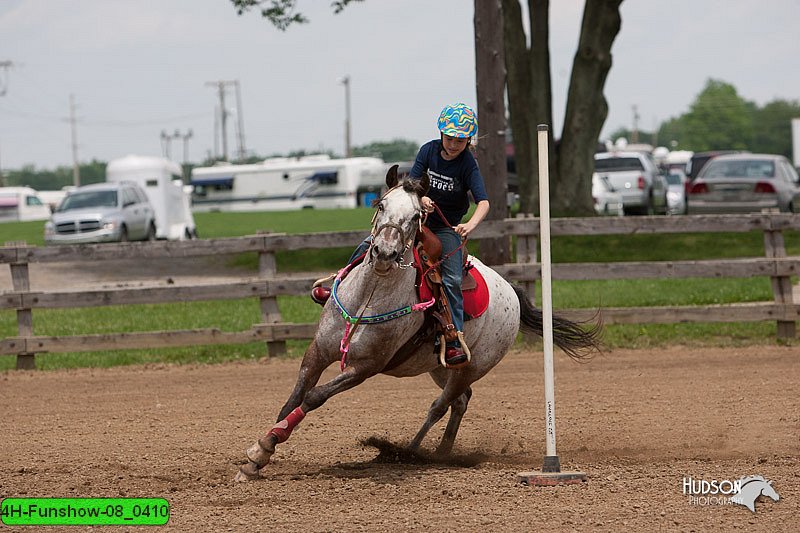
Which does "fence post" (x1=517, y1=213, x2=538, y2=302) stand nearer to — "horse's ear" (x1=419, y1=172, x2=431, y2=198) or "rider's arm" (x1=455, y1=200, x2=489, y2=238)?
"rider's arm" (x1=455, y1=200, x2=489, y2=238)

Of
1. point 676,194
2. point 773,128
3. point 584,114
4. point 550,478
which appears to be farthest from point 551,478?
point 773,128

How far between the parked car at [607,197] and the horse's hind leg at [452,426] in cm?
2132

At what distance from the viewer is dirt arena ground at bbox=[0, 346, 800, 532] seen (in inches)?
229

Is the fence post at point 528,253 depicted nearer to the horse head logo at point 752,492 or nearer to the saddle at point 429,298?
the saddle at point 429,298

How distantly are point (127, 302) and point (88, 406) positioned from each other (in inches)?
112

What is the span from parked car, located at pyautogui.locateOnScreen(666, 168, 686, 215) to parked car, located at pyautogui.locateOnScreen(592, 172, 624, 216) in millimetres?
1774

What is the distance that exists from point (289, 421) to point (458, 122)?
222cm

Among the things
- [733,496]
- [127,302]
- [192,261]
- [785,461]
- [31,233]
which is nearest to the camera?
[733,496]

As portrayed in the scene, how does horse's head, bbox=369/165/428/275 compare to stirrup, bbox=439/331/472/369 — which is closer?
horse's head, bbox=369/165/428/275

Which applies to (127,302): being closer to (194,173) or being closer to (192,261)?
(192,261)

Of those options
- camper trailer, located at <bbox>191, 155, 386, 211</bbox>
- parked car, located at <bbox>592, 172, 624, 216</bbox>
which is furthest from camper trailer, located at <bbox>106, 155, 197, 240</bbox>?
camper trailer, located at <bbox>191, 155, 386, 211</bbox>

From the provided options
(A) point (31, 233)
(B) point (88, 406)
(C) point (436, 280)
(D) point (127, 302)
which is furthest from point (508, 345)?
(A) point (31, 233)

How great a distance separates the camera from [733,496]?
6.05 m

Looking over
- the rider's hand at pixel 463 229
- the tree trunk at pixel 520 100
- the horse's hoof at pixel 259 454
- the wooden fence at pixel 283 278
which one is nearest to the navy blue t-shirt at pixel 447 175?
the rider's hand at pixel 463 229
